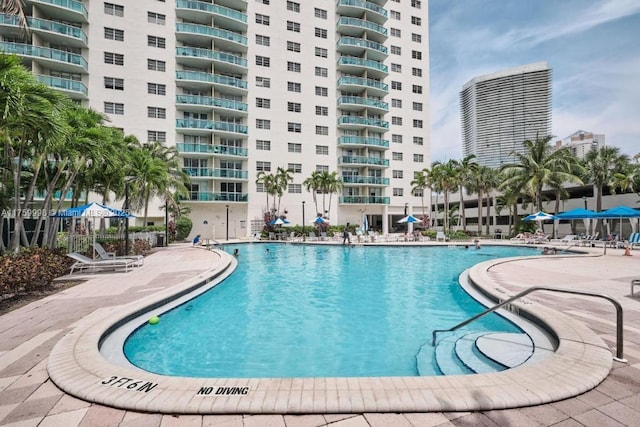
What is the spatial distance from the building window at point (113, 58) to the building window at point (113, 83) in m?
1.69

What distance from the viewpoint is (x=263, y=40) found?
125 feet

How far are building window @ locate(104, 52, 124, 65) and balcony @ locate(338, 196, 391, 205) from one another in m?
28.3

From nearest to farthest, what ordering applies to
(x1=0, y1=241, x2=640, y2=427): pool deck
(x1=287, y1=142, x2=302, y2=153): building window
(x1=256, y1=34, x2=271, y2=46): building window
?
(x1=0, y1=241, x2=640, y2=427): pool deck, (x1=256, y1=34, x2=271, y2=46): building window, (x1=287, y1=142, x2=302, y2=153): building window

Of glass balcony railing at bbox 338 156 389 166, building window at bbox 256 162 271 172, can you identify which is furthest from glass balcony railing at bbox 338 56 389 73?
building window at bbox 256 162 271 172

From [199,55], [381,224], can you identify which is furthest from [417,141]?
[199,55]

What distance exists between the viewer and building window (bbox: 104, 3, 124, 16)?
31906mm

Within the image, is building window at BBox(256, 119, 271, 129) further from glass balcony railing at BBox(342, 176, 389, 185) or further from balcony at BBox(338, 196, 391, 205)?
balcony at BBox(338, 196, 391, 205)

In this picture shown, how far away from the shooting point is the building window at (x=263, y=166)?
123ft

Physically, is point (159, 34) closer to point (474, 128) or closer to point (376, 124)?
point (376, 124)

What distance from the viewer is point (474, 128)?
Answer: 445 feet

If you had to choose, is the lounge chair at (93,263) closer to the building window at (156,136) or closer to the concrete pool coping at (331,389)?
the concrete pool coping at (331,389)

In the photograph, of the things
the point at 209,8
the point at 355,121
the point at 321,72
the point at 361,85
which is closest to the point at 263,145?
the point at 355,121

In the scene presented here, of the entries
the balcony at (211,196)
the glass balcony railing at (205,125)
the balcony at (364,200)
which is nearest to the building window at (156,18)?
the glass balcony railing at (205,125)

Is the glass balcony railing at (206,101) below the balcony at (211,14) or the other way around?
below
